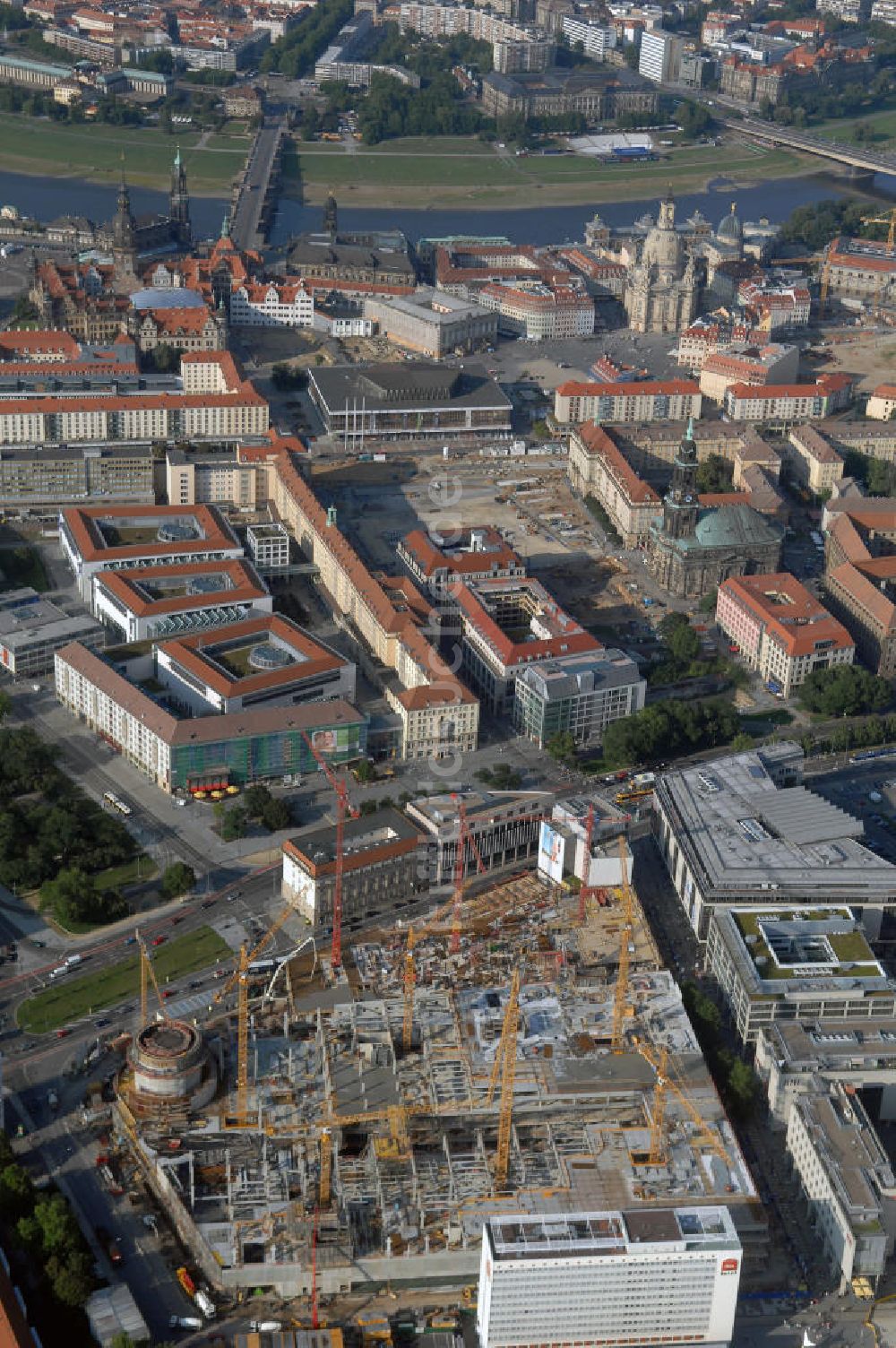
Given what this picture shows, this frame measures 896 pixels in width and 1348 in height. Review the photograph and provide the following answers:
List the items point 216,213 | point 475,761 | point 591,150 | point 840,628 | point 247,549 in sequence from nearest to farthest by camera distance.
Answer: point 475,761
point 840,628
point 247,549
point 216,213
point 591,150

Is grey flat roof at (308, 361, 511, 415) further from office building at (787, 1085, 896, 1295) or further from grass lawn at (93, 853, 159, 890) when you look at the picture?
office building at (787, 1085, 896, 1295)

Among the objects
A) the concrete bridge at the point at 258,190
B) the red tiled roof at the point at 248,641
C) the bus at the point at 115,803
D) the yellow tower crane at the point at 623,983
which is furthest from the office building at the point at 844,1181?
the concrete bridge at the point at 258,190

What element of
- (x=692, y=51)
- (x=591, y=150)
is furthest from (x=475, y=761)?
(x=692, y=51)

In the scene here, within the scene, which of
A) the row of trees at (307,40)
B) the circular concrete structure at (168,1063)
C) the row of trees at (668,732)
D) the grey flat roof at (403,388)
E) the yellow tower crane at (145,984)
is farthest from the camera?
the row of trees at (307,40)

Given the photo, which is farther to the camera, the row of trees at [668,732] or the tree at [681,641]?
the tree at [681,641]

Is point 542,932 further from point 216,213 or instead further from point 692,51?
point 692,51

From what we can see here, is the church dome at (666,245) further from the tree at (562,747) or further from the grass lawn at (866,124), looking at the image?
the tree at (562,747)

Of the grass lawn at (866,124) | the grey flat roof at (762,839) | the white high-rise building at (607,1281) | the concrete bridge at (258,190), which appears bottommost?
the grass lawn at (866,124)
